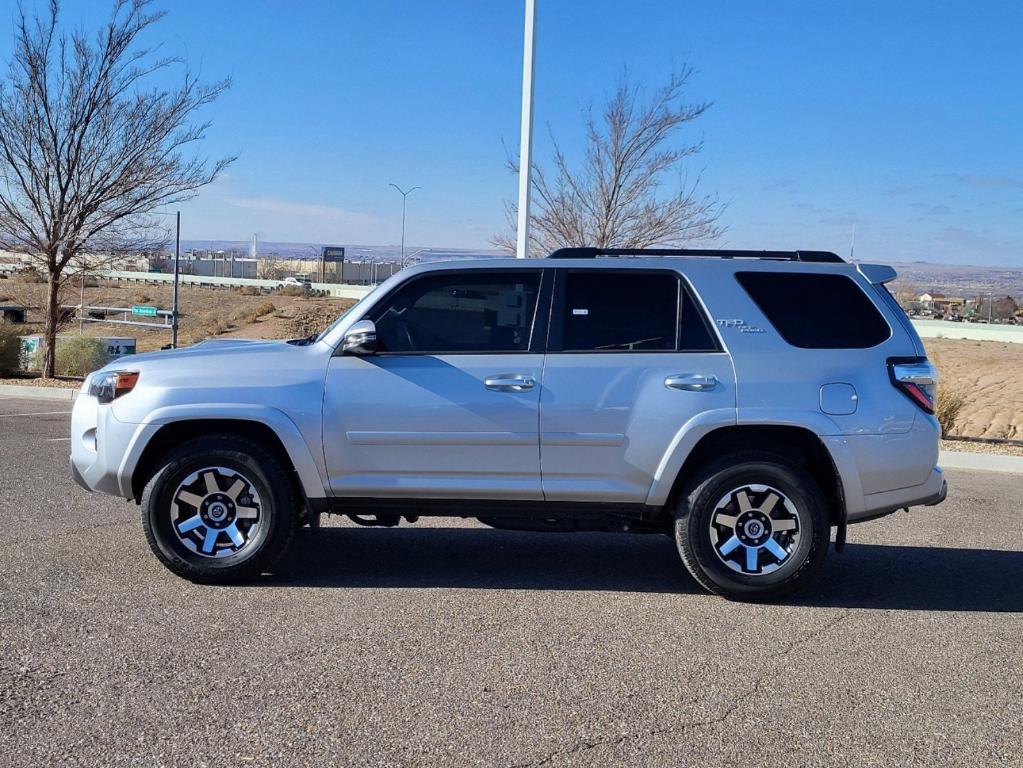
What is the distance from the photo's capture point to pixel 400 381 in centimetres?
633

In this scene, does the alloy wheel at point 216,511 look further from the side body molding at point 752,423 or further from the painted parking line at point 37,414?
the painted parking line at point 37,414

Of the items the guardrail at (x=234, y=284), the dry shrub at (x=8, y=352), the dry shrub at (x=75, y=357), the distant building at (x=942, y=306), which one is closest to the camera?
the dry shrub at (x=8, y=352)

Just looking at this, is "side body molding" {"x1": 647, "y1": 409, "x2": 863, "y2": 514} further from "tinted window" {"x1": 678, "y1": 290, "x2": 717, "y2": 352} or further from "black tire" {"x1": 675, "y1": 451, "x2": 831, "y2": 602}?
"tinted window" {"x1": 678, "y1": 290, "x2": 717, "y2": 352}

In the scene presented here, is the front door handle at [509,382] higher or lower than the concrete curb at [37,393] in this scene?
higher

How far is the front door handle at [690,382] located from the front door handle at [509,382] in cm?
78

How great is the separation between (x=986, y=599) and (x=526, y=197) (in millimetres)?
10632

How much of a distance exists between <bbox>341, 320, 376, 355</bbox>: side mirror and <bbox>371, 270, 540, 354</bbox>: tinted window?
0.29 ft

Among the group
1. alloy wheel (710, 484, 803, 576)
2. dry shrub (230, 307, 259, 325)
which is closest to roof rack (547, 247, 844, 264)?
alloy wheel (710, 484, 803, 576)

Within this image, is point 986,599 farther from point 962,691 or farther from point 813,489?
point 962,691

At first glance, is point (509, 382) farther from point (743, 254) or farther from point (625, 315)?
point (743, 254)

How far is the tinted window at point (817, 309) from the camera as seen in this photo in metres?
6.43

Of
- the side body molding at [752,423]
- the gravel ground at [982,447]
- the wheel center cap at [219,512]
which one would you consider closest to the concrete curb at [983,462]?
the gravel ground at [982,447]

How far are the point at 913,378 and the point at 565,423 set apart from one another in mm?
2021

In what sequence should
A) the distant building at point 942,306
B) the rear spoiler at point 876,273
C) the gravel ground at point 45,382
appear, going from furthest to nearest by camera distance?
the distant building at point 942,306
the gravel ground at point 45,382
the rear spoiler at point 876,273
